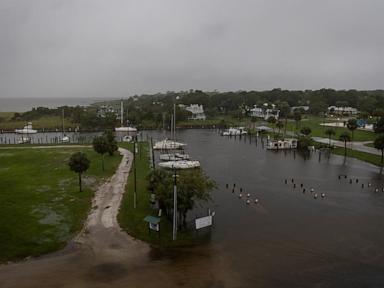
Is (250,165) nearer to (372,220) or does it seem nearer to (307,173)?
(307,173)

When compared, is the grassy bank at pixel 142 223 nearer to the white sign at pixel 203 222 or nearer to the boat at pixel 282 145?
the white sign at pixel 203 222

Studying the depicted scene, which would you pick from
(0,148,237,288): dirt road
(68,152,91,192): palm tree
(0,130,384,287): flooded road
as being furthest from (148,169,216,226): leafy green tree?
(68,152,91,192): palm tree

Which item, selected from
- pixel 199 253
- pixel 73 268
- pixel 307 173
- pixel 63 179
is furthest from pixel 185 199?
pixel 307 173

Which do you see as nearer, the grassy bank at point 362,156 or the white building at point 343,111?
the grassy bank at point 362,156

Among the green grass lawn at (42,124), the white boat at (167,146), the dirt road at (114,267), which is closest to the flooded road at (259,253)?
the dirt road at (114,267)

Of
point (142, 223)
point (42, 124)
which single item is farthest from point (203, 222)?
point (42, 124)

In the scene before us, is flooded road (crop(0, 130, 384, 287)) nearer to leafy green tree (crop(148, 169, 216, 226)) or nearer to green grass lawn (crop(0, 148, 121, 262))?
green grass lawn (crop(0, 148, 121, 262))
